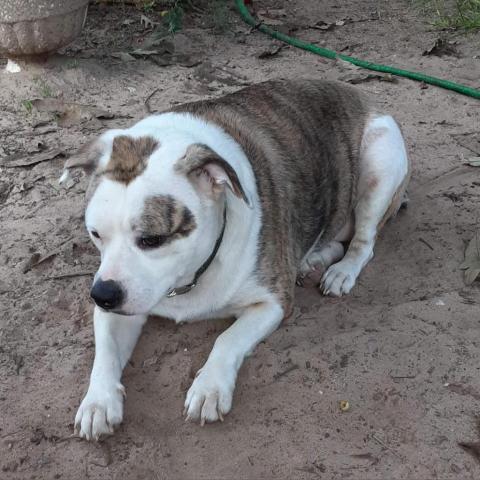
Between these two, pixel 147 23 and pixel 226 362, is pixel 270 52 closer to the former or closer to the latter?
pixel 147 23

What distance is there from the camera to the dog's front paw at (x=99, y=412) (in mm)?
2766

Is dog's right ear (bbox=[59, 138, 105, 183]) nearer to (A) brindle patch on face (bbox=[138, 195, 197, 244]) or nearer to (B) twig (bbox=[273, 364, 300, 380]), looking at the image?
(A) brindle patch on face (bbox=[138, 195, 197, 244])

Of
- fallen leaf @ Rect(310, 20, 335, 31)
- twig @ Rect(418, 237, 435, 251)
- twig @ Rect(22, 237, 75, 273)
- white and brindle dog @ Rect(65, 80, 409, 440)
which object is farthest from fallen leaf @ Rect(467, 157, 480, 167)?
fallen leaf @ Rect(310, 20, 335, 31)

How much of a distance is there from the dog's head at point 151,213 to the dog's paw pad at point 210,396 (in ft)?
1.42

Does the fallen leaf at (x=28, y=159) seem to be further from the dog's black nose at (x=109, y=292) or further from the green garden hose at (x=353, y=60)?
the green garden hose at (x=353, y=60)

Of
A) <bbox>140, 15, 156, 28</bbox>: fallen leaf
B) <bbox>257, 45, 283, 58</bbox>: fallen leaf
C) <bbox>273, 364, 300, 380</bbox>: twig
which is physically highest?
<bbox>273, 364, 300, 380</bbox>: twig

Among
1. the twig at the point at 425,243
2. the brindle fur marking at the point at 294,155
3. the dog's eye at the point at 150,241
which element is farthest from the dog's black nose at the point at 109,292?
the twig at the point at 425,243

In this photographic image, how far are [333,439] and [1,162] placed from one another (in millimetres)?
3191

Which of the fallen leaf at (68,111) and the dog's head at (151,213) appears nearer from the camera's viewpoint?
the dog's head at (151,213)

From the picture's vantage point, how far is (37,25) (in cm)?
531

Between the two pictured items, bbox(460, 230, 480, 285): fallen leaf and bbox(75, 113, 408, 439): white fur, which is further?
bbox(460, 230, 480, 285): fallen leaf

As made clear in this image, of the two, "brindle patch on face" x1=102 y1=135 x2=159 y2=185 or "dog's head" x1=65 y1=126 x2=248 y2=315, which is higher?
"brindle patch on face" x1=102 y1=135 x2=159 y2=185

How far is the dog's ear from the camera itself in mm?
2707

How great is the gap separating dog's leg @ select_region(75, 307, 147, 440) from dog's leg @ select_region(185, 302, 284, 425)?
1.06 ft
